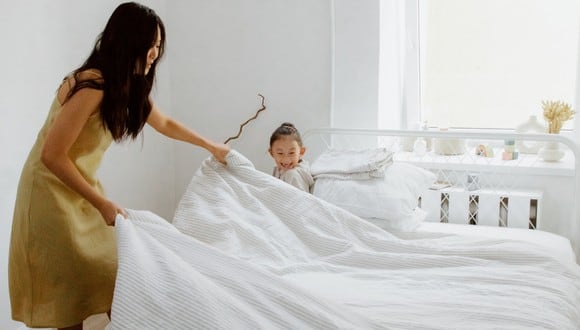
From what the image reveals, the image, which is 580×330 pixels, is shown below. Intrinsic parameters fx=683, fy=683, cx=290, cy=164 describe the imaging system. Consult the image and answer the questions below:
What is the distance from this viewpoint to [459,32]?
3.41m

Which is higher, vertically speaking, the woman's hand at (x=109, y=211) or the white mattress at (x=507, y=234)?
Answer: the woman's hand at (x=109, y=211)

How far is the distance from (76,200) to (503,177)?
200cm

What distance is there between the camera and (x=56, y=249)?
1845mm

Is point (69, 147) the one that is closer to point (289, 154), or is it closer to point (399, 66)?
point (289, 154)

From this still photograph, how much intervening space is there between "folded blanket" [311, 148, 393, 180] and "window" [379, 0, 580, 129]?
567 millimetres

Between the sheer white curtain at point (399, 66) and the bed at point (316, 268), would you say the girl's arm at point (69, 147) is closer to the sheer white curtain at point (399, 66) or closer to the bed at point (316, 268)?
the bed at point (316, 268)

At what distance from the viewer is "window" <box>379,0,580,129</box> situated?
3238 millimetres

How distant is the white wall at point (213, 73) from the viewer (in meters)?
3.07

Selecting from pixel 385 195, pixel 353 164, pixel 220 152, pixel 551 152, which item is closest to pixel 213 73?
pixel 353 164

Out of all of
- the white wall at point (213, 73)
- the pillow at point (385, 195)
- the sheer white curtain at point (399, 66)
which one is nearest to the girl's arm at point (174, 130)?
the pillow at point (385, 195)

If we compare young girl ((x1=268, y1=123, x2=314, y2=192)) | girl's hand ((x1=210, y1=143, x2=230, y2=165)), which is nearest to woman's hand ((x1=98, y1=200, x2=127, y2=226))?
girl's hand ((x1=210, y1=143, x2=230, y2=165))

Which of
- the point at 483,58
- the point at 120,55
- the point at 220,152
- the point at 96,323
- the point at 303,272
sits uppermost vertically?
the point at 483,58

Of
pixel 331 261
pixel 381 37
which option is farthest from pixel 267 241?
pixel 381 37

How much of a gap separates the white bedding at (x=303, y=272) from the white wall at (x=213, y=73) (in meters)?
0.97
